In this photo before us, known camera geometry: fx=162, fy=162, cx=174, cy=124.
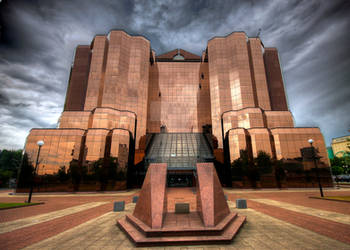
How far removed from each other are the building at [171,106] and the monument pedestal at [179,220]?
23.2 meters

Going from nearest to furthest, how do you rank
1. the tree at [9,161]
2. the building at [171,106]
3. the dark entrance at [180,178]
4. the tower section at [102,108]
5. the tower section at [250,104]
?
1. the tower section at [102,108]
2. the building at [171,106]
3. the tower section at [250,104]
4. the dark entrance at [180,178]
5. the tree at [9,161]

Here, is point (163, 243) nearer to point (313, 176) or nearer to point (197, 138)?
point (313, 176)

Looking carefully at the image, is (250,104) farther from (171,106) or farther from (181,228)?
(181,228)

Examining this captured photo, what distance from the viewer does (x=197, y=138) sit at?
4697 centimetres

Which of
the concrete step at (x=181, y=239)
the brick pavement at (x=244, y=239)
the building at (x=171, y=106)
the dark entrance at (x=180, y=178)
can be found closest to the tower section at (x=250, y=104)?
the building at (x=171, y=106)

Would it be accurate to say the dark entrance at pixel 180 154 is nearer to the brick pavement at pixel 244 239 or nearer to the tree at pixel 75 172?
the tree at pixel 75 172

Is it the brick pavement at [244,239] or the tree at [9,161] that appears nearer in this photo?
the brick pavement at [244,239]

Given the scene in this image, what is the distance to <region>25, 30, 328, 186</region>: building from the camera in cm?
3028

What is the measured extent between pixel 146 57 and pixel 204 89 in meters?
22.3

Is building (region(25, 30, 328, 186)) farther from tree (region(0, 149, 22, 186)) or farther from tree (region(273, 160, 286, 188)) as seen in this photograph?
tree (region(0, 149, 22, 186))

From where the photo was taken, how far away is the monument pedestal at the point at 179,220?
21.0ft

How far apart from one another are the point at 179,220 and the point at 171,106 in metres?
49.4

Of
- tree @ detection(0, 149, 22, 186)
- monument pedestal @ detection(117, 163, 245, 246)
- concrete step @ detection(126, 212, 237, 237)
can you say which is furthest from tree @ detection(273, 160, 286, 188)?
tree @ detection(0, 149, 22, 186)

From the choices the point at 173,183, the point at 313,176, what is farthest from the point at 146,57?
the point at 313,176
